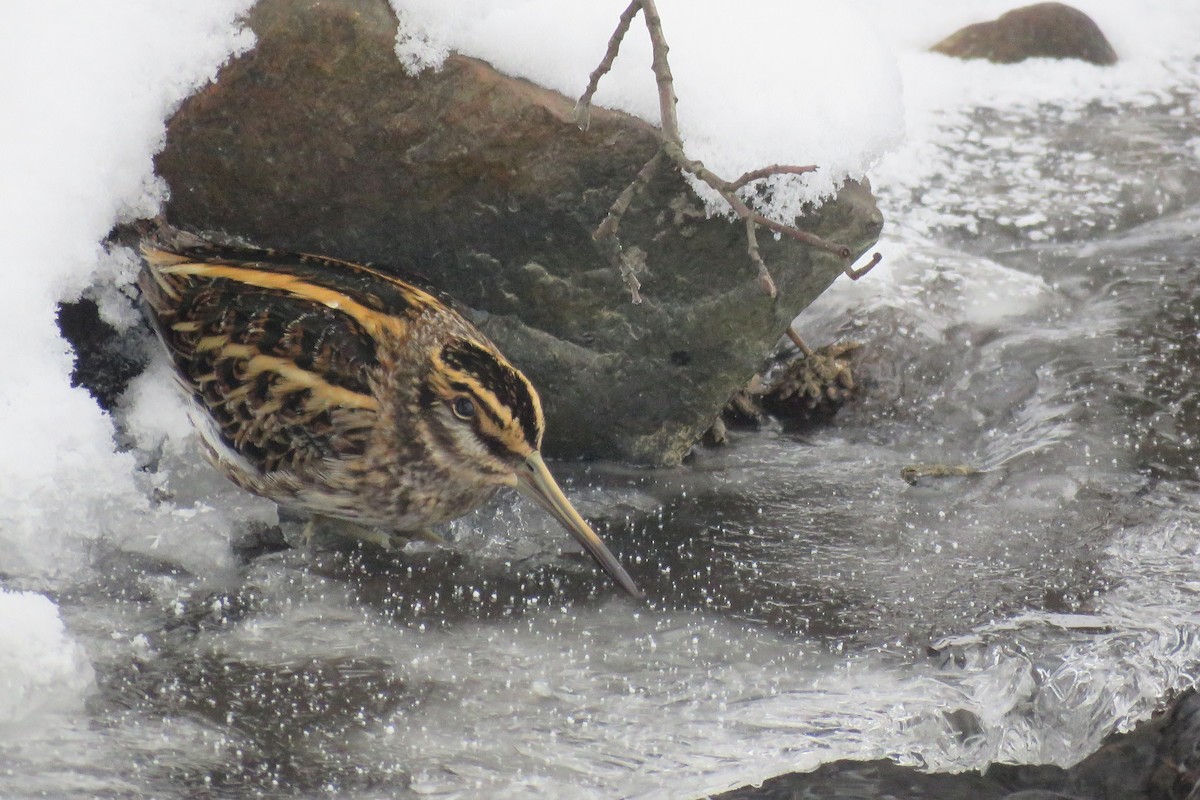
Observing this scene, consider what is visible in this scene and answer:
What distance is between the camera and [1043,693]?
3.45 metres

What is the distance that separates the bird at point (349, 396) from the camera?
3.82 metres

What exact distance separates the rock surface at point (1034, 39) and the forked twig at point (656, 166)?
4835 millimetres

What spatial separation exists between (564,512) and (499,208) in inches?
38.9

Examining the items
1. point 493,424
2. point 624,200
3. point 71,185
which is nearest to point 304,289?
point 493,424

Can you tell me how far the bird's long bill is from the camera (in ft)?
12.6

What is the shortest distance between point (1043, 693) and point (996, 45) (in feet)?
18.7

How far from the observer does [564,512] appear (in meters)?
3.86

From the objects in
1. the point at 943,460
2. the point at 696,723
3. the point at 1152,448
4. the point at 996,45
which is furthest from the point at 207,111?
the point at 996,45

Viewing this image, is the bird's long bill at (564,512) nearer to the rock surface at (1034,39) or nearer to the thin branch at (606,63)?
the thin branch at (606,63)

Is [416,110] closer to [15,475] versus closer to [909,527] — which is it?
[15,475]

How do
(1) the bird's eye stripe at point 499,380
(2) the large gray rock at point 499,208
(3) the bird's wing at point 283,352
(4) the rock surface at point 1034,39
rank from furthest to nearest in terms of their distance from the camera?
1. (4) the rock surface at point 1034,39
2. (2) the large gray rock at point 499,208
3. (3) the bird's wing at point 283,352
4. (1) the bird's eye stripe at point 499,380

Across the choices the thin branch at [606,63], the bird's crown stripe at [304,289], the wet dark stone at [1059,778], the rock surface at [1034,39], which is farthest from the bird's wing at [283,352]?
the rock surface at [1034,39]

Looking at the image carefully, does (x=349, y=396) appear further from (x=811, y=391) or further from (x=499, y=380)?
(x=811, y=391)

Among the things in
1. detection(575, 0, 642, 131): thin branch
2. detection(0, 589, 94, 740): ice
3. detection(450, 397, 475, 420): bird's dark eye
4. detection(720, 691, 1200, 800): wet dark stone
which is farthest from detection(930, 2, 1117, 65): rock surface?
detection(0, 589, 94, 740): ice
